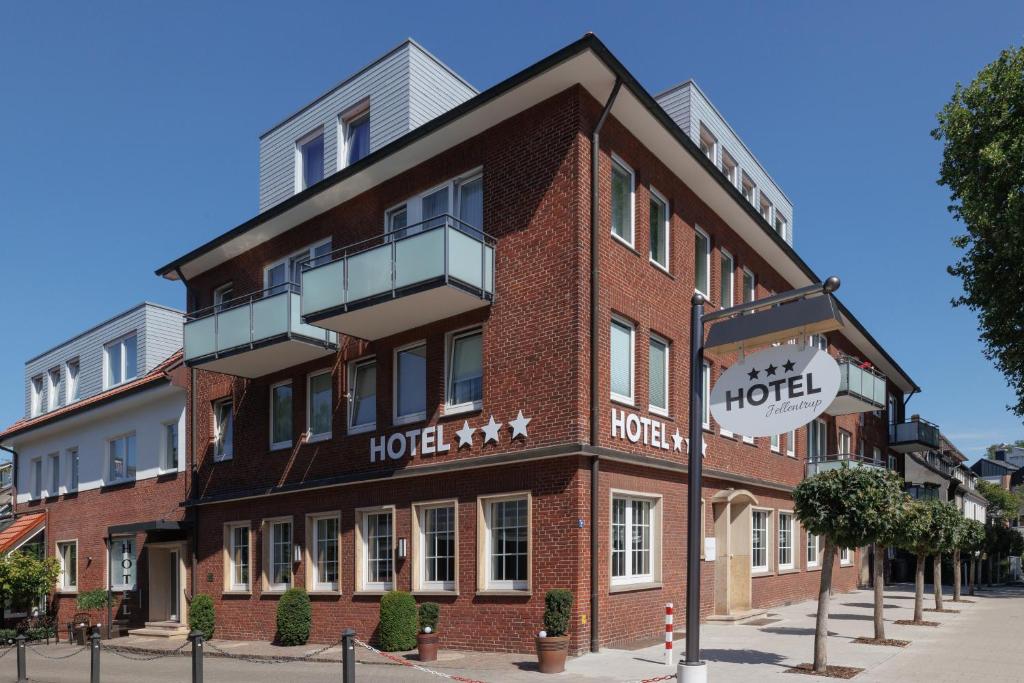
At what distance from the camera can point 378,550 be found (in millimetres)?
18734

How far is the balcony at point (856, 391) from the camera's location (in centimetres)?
2909

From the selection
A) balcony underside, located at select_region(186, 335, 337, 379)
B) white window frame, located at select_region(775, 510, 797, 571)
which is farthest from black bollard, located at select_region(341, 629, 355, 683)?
white window frame, located at select_region(775, 510, 797, 571)

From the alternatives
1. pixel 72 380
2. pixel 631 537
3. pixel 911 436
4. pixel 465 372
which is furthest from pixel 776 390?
pixel 911 436

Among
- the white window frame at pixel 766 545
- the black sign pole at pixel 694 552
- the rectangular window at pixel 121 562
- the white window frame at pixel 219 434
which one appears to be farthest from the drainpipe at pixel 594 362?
the rectangular window at pixel 121 562

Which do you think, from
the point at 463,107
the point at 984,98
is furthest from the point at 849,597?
the point at 463,107

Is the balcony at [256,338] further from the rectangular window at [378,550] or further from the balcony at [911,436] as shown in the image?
the balcony at [911,436]

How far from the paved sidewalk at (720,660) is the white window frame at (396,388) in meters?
4.40

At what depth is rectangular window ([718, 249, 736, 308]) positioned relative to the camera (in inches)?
884

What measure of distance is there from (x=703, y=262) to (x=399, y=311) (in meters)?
7.72

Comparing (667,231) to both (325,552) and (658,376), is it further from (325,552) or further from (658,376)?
(325,552)

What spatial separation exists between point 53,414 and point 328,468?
683 inches

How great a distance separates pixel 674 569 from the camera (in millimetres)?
18047

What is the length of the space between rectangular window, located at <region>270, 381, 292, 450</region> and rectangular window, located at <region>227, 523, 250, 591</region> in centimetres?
226

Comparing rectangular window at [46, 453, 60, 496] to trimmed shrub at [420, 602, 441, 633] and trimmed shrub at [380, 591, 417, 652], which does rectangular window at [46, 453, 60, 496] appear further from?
trimmed shrub at [420, 602, 441, 633]
